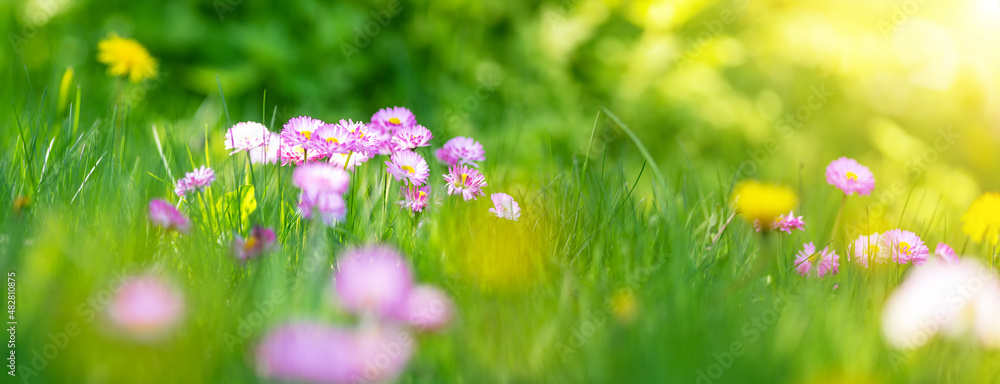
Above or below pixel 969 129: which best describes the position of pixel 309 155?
below

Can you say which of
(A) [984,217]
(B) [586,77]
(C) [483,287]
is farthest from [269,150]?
(B) [586,77]

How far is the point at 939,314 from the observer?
40.8 inches

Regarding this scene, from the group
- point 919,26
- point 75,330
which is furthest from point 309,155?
point 919,26

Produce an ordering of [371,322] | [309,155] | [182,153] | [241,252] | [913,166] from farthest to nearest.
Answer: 1. [913,166]
2. [182,153]
3. [309,155]
4. [241,252]
5. [371,322]

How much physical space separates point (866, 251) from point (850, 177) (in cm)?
19

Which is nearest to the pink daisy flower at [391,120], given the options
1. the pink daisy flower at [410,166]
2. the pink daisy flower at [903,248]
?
the pink daisy flower at [410,166]

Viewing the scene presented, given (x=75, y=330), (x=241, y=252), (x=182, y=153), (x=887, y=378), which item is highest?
(x=182, y=153)

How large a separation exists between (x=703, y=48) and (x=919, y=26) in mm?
1056

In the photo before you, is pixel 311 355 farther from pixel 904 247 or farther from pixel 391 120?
pixel 904 247

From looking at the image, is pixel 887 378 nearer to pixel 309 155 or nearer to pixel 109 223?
pixel 309 155

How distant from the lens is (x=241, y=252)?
3.84 feet

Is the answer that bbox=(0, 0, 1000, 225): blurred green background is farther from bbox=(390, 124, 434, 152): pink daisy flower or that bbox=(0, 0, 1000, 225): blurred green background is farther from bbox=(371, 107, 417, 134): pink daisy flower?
bbox=(390, 124, 434, 152): pink daisy flower

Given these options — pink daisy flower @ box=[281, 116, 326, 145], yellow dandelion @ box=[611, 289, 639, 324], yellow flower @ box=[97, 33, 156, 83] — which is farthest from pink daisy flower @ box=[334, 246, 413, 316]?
yellow flower @ box=[97, 33, 156, 83]

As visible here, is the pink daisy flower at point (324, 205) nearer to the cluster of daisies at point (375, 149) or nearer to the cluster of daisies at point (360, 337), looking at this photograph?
the cluster of daisies at point (375, 149)
